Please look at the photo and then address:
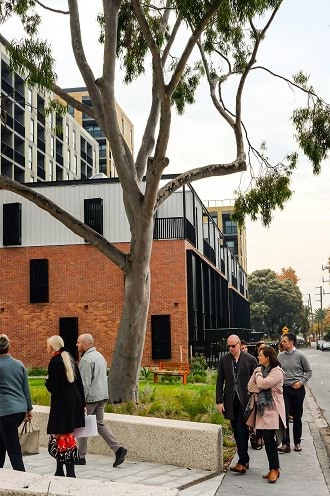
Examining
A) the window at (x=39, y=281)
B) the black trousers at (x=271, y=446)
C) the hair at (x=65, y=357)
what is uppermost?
the window at (x=39, y=281)

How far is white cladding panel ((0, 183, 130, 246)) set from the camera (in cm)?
2861

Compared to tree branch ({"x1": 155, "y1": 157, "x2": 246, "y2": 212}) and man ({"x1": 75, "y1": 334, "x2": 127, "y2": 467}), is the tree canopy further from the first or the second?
man ({"x1": 75, "y1": 334, "x2": 127, "y2": 467})

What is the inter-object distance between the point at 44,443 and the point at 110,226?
19151 mm

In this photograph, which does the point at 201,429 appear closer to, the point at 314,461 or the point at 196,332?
the point at 314,461

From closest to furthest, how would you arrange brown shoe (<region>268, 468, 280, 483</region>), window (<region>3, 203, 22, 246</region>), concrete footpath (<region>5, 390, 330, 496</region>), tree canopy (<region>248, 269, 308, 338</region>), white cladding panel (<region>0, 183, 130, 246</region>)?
concrete footpath (<region>5, 390, 330, 496</region>) → brown shoe (<region>268, 468, 280, 483</region>) → white cladding panel (<region>0, 183, 130, 246</region>) → window (<region>3, 203, 22, 246</region>) → tree canopy (<region>248, 269, 308, 338</region>)

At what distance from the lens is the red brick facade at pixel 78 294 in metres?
28.0

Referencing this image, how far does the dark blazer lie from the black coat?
208 centimetres

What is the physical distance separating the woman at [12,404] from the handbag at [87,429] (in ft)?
1.81

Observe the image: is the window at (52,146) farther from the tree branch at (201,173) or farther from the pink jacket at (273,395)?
the pink jacket at (273,395)

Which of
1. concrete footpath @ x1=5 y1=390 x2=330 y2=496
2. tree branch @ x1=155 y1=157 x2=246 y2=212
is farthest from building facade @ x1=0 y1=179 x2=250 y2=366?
concrete footpath @ x1=5 y1=390 x2=330 y2=496

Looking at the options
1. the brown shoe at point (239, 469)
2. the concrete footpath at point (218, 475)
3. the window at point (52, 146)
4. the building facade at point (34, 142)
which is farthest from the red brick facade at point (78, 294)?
the window at point (52, 146)

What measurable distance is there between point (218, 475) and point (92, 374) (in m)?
1.99

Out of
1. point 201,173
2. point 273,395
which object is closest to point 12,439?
point 273,395

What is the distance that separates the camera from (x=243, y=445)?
7.98 metres
